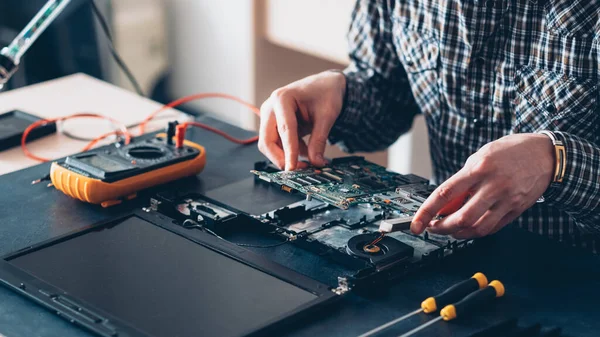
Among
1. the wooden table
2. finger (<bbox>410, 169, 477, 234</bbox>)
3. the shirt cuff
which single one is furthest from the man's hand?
the wooden table

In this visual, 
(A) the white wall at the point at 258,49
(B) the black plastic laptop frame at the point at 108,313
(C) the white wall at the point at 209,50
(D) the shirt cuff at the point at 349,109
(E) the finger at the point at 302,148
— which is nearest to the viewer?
(B) the black plastic laptop frame at the point at 108,313

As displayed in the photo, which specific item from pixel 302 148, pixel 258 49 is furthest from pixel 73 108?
pixel 258 49

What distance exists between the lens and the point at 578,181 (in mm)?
1032

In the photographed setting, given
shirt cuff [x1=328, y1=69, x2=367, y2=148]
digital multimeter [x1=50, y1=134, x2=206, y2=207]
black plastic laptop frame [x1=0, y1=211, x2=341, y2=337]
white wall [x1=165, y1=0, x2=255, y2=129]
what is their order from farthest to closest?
white wall [x1=165, y1=0, x2=255, y2=129] < shirt cuff [x1=328, y1=69, x2=367, y2=148] < digital multimeter [x1=50, y1=134, x2=206, y2=207] < black plastic laptop frame [x1=0, y1=211, x2=341, y2=337]

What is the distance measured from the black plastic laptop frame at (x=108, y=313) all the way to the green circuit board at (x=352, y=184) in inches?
4.3

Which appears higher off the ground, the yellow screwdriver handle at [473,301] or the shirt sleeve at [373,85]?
the shirt sleeve at [373,85]

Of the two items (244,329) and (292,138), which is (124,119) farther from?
(244,329)

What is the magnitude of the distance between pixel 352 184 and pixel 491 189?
0.58 ft

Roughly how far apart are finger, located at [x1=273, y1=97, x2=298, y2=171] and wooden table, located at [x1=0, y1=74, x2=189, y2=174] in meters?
0.34

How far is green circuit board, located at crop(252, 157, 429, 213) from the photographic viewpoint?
3.22 feet

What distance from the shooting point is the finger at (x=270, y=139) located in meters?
1.18

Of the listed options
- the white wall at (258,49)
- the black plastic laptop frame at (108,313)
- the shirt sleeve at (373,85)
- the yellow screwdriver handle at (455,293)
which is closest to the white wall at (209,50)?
the white wall at (258,49)

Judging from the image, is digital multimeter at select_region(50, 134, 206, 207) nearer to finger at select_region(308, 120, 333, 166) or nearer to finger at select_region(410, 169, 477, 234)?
finger at select_region(308, 120, 333, 166)

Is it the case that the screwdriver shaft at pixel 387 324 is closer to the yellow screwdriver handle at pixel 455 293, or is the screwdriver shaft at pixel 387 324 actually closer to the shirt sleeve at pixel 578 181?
the yellow screwdriver handle at pixel 455 293
